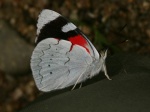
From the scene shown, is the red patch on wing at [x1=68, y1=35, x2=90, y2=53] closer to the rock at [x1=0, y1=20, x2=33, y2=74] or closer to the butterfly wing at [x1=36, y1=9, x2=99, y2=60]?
the butterfly wing at [x1=36, y1=9, x2=99, y2=60]

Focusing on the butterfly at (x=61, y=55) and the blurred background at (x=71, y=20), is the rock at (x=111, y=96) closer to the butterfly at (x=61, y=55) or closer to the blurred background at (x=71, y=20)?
→ the butterfly at (x=61, y=55)

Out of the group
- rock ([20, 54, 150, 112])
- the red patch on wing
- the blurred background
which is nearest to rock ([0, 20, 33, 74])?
the blurred background

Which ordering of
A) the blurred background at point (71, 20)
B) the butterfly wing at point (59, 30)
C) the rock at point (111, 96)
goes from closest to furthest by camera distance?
1. the rock at point (111, 96)
2. the butterfly wing at point (59, 30)
3. the blurred background at point (71, 20)

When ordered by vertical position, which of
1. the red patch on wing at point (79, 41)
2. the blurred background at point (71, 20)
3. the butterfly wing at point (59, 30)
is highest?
the butterfly wing at point (59, 30)

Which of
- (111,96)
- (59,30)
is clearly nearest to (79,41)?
(59,30)

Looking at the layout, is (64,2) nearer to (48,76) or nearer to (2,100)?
(2,100)

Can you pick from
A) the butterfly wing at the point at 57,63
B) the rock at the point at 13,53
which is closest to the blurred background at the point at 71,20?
the rock at the point at 13,53

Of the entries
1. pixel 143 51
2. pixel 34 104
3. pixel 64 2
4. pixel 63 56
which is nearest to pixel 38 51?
pixel 63 56

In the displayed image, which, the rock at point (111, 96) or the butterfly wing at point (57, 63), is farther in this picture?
the butterfly wing at point (57, 63)
